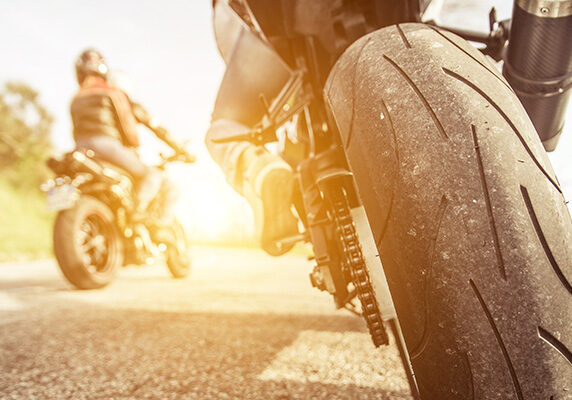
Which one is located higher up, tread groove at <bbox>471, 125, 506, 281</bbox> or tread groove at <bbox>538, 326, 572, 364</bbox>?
tread groove at <bbox>471, 125, 506, 281</bbox>

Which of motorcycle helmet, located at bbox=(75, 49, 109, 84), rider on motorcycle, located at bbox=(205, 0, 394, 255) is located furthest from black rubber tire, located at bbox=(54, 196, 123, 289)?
rider on motorcycle, located at bbox=(205, 0, 394, 255)

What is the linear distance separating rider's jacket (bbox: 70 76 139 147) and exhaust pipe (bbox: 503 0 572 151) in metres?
4.26

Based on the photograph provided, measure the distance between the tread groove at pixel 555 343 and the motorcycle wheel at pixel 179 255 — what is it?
4.93 meters

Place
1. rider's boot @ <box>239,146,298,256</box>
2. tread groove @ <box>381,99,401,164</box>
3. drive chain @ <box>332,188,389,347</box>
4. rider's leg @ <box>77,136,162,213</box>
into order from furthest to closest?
rider's leg @ <box>77,136,162,213</box> → rider's boot @ <box>239,146,298,256</box> → drive chain @ <box>332,188,389,347</box> → tread groove @ <box>381,99,401,164</box>

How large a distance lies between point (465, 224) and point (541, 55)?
Result: 0.90 m

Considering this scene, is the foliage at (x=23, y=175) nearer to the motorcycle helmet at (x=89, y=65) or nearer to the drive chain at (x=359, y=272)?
the motorcycle helmet at (x=89, y=65)

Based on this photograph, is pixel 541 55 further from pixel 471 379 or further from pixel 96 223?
pixel 96 223

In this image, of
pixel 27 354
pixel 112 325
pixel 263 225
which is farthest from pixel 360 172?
pixel 112 325

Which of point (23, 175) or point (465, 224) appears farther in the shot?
point (23, 175)

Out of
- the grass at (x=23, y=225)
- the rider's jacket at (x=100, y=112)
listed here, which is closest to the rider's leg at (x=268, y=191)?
the rider's jacket at (x=100, y=112)

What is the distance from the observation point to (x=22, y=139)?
21266 millimetres

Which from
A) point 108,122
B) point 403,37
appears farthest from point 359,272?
point 108,122

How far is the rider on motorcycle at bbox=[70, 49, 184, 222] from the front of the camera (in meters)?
4.33

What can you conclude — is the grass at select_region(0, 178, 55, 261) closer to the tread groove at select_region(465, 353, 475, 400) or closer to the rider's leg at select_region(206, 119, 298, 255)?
the rider's leg at select_region(206, 119, 298, 255)
